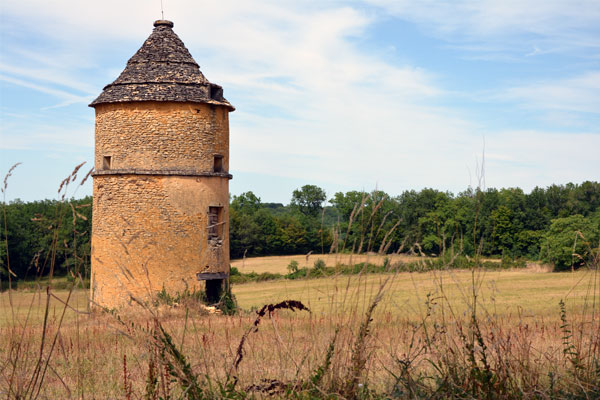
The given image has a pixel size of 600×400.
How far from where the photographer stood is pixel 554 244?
121 feet

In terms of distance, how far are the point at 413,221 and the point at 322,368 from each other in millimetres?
65528

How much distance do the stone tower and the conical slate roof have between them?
29 millimetres

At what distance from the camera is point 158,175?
590 inches

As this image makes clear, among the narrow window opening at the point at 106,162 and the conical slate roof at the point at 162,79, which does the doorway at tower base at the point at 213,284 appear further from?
the conical slate roof at the point at 162,79

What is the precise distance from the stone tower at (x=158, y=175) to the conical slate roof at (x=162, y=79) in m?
0.03

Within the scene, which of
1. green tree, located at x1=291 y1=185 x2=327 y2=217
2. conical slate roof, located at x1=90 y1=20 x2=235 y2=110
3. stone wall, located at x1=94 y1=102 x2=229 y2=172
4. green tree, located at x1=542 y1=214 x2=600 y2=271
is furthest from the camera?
green tree, located at x1=291 y1=185 x2=327 y2=217

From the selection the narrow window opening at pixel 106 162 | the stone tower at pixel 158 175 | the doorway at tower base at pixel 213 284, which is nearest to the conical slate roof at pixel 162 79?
the stone tower at pixel 158 175

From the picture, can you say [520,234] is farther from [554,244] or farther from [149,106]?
[149,106]

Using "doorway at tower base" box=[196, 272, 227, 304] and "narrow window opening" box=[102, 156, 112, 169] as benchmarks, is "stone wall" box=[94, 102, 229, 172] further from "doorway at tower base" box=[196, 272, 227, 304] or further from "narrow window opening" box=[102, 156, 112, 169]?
"doorway at tower base" box=[196, 272, 227, 304]

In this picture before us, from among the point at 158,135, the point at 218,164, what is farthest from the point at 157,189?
the point at 218,164

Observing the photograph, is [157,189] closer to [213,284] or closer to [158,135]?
[158,135]

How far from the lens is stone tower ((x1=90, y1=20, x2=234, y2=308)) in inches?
587

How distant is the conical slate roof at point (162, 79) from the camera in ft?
49.5

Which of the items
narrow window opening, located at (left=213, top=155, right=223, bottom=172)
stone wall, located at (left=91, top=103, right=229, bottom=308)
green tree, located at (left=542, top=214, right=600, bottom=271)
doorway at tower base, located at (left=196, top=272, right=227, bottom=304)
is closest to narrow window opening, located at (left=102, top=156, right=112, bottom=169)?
stone wall, located at (left=91, top=103, right=229, bottom=308)
